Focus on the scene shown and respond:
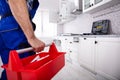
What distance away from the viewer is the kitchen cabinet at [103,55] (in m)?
1.90

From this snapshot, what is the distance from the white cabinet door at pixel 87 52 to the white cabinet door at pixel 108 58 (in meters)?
0.17

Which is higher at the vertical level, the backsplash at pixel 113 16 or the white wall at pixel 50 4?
the white wall at pixel 50 4

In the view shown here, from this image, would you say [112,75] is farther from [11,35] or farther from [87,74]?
[11,35]

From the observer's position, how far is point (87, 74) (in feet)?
8.71

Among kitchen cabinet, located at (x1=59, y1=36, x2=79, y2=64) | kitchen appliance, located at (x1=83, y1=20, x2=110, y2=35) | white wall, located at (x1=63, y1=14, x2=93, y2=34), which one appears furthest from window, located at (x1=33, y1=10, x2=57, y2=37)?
kitchen appliance, located at (x1=83, y1=20, x2=110, y2=35)

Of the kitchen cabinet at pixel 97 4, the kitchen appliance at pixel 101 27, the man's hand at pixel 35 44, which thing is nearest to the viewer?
the man's hand at pixel 35 44

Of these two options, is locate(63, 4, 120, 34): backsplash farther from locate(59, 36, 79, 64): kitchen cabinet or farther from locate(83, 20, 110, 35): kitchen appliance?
locate(59, 36, 79, 64): kitchen cabinet

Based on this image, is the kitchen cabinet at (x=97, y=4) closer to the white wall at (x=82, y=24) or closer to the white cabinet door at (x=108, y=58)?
the white wall at (x=82, y=24)

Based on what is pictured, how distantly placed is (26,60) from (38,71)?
245 mm

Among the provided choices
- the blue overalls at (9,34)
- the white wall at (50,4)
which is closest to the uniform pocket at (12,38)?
the blue overalls at (9,34)

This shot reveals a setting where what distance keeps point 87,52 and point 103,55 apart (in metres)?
0.54

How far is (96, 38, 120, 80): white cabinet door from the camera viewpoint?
1886 millimetres

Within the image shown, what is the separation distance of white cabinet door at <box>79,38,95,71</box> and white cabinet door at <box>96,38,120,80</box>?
17cm

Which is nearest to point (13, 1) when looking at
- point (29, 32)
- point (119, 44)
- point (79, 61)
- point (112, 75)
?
point (29, 32)
